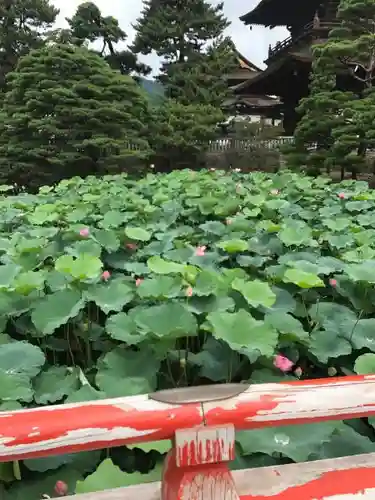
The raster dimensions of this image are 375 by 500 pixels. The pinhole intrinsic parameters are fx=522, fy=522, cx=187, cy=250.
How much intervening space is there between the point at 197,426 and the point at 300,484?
210 mm

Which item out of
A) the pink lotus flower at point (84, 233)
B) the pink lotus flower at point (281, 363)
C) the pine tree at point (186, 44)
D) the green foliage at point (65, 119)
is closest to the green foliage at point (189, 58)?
the pine tree at point (186, 44)

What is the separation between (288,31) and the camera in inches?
548

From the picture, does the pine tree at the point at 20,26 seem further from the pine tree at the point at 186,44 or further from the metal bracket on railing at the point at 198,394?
the metal bracket on railing at the point at 198,394

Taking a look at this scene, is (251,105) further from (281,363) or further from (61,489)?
(61,489)

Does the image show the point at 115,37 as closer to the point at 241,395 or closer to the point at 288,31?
the point at 288,31

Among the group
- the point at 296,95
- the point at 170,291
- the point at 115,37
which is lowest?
the point at 170,291

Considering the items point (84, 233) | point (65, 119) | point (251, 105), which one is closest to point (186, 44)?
point (251, 105)

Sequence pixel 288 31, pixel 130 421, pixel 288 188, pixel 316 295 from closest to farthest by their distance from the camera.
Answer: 1. pixel 130 421
2. pixel 316 295
3. pixel 288 188
4. pixel 288 31

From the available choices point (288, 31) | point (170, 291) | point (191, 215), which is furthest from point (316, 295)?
point (288, 31)

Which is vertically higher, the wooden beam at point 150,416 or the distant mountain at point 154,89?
the distant mountain at point 154,89

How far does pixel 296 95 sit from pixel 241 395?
12.3 m

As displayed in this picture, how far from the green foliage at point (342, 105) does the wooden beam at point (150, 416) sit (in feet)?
23.8

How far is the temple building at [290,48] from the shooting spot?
414 inches

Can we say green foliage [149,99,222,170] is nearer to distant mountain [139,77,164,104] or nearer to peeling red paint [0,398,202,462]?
distant mountain [139,77,164,104]
